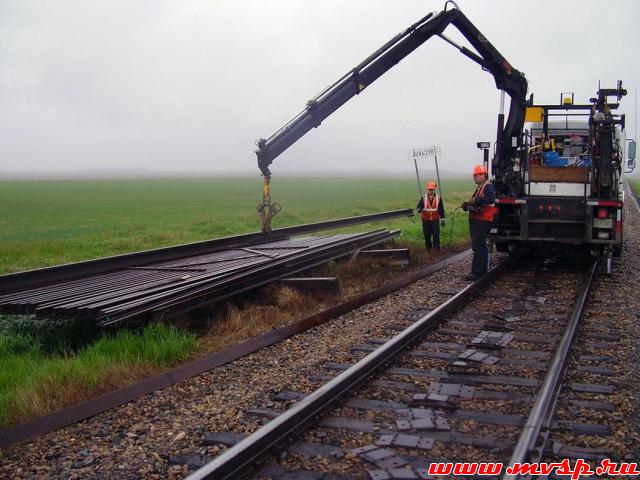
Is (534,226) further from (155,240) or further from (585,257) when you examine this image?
(155,240)

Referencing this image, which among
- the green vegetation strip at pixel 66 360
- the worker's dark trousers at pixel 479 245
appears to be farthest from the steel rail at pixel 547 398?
the green vegetation strip at pixel 66 360

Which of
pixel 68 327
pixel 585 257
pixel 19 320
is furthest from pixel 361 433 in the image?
pixel 585 257

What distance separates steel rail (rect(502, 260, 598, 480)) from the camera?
4.19 m

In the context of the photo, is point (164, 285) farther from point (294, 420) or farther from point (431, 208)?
point (431, 208)

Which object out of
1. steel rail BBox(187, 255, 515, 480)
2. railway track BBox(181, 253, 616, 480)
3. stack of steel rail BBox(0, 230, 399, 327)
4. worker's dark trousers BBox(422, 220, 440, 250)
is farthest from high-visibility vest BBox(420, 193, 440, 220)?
steel rail BBox(187, 255, 515, 480)

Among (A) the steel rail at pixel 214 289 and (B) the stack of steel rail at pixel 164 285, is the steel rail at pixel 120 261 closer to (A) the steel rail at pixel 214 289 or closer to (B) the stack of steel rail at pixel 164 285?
(B) the stack of steel rail at pixel 164 285

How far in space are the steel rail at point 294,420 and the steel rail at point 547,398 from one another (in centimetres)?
146

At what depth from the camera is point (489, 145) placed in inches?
516

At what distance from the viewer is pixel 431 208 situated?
14.3 metres

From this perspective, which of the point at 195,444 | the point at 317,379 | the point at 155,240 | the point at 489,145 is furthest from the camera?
the point at 155,240

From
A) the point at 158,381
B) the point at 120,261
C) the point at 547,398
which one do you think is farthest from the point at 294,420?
the point at 120,261

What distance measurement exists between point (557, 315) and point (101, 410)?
595cm

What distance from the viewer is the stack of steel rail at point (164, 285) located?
23.2 ft

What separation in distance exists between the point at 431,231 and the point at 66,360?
9.98 m
